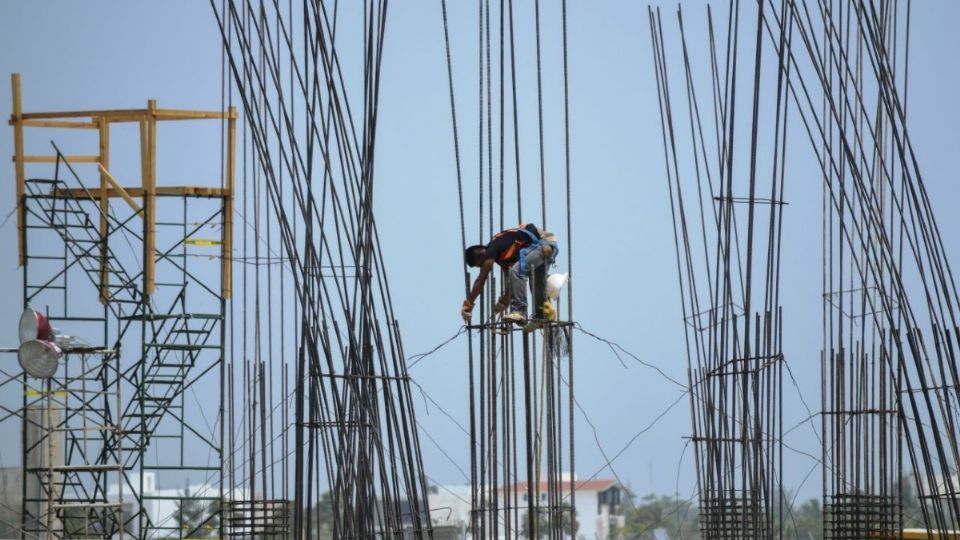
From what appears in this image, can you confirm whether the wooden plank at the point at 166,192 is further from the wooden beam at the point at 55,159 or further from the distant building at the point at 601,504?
the distant building at the point at 601,504

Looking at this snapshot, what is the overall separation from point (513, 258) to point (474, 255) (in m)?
0.28

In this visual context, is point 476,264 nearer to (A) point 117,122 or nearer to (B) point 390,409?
(B) point 390,409

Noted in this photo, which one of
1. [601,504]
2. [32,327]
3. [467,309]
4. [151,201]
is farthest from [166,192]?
[601,504]

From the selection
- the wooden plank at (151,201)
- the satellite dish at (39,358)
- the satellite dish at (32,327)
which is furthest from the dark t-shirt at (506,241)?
the wooden plank at (151,201)

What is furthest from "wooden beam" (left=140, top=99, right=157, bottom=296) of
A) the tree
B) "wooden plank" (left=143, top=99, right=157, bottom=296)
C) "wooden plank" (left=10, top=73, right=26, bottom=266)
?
the tree

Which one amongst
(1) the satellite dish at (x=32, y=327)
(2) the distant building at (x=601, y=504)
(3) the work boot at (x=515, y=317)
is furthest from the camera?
(2) the distant building at (x=601, y=504)

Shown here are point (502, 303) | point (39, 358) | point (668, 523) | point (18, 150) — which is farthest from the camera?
point (668, 523)

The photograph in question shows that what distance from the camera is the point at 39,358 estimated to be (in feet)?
55.8

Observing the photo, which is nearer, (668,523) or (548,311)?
(548,311)

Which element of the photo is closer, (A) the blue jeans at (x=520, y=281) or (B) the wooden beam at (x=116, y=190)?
(A) the blue jeans at (x=520, y=281)

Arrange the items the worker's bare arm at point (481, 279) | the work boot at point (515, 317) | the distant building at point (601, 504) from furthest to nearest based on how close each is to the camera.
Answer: the distant building at point (601, 504) < the worker's bare arm at point (481, 279) < the work boot at point (515, 317)

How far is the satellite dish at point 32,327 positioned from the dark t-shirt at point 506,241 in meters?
8.34

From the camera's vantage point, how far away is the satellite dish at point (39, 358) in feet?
55.5

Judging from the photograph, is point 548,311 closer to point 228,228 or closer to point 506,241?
point 506,241
